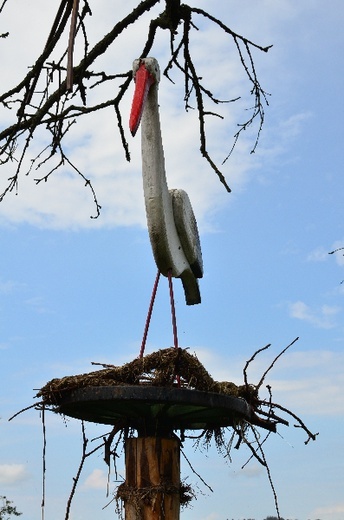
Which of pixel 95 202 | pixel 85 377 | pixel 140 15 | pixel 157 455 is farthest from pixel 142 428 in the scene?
pixel 140 15

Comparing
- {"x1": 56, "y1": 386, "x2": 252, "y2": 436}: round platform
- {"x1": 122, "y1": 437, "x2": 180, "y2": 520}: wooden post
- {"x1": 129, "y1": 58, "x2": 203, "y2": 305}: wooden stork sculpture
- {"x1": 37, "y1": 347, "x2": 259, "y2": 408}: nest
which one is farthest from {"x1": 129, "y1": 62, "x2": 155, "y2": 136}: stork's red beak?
{"x1": 122, "y1": 437, "x2": 180, "y2": 520}: wooden post

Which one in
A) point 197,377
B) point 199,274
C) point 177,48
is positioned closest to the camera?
point 197,377

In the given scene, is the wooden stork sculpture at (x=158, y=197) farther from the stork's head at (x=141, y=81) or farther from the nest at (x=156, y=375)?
the nest at (x=156, y=375)

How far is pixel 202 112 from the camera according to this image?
4.20m

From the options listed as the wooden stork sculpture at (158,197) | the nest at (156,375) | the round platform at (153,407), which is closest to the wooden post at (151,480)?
the round platform at (153,407)

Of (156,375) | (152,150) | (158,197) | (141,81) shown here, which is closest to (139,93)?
(141,81)

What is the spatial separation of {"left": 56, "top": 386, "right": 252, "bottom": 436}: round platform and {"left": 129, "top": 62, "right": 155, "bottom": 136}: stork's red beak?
1.25 meters

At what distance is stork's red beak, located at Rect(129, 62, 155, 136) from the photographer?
12.1 feet

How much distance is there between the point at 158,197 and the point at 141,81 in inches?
25.1

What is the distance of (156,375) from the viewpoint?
332 cm

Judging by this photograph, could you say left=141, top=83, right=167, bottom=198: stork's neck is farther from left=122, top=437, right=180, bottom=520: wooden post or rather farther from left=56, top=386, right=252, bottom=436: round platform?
left=122, top=437, right=180, bottom=520: wooden post

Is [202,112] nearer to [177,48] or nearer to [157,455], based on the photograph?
[177,48]

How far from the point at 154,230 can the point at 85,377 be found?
0.80 metres

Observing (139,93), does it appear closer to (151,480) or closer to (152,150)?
(152,150)
